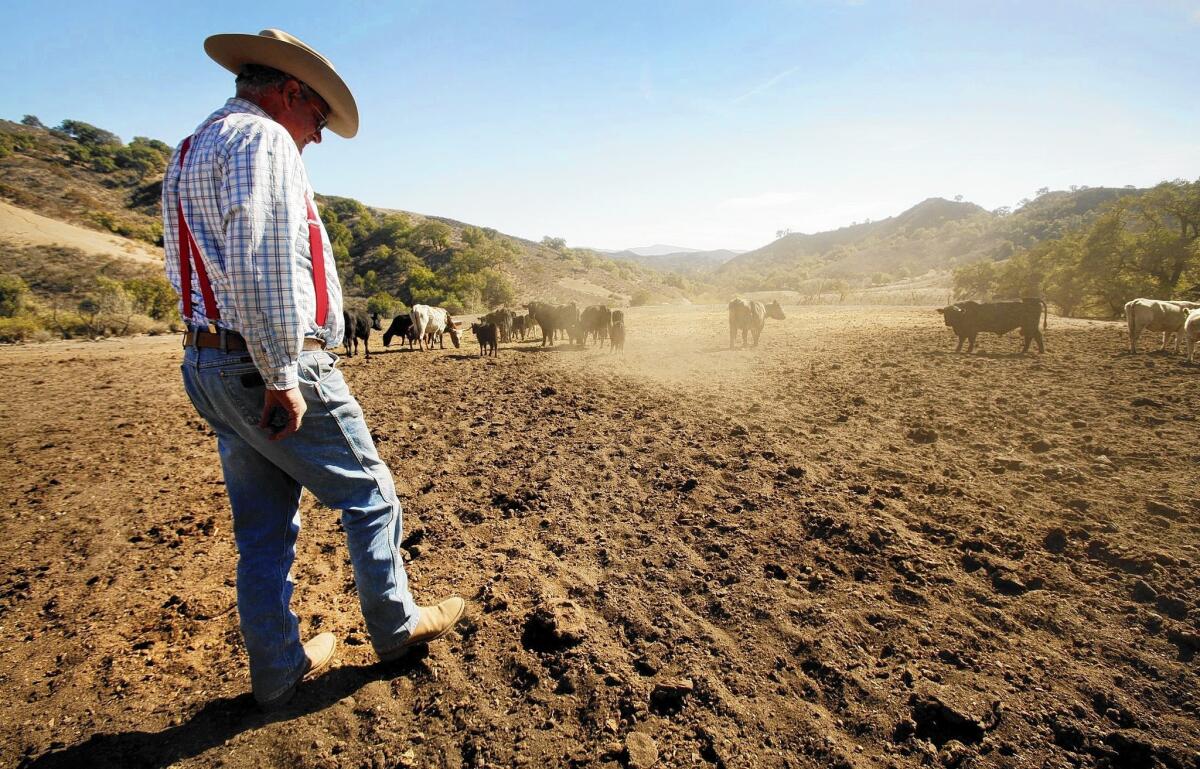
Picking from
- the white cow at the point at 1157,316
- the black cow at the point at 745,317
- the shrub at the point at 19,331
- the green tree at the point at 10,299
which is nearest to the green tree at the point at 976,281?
the white cow at the point at 1157,316

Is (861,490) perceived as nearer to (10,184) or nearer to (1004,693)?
(1004,693)

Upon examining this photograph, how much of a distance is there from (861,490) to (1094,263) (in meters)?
24.0

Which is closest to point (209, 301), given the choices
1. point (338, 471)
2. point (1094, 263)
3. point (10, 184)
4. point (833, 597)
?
point (338, 471)

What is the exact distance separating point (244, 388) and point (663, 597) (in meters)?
2.29

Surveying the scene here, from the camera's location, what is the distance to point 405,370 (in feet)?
36.6

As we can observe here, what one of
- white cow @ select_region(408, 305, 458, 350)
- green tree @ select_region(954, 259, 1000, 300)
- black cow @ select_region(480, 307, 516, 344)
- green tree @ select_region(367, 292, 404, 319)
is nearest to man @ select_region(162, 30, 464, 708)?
white cow @ select_region(408, 305, 458, 350)

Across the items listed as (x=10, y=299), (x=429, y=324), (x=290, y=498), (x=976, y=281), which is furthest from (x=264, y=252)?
(x=976, y=281)

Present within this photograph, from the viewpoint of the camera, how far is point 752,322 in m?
13.9

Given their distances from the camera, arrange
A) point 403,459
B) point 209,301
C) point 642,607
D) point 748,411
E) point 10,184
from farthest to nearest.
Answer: point 10,184 < point 748,411 < point 403,459 < point 642,607 < point 209,301

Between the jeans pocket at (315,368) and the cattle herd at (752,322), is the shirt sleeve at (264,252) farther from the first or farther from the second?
the cattle herd at (752,322)

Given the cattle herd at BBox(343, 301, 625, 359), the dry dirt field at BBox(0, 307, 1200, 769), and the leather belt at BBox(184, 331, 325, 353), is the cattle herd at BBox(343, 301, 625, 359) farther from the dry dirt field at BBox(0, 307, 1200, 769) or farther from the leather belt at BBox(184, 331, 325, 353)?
the leather belt at BBox(184, 331, 325, 353)

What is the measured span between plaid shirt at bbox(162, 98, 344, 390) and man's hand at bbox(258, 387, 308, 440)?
0.04m

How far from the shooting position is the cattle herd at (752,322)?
10.7 m

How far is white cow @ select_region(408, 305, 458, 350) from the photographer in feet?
49.3
